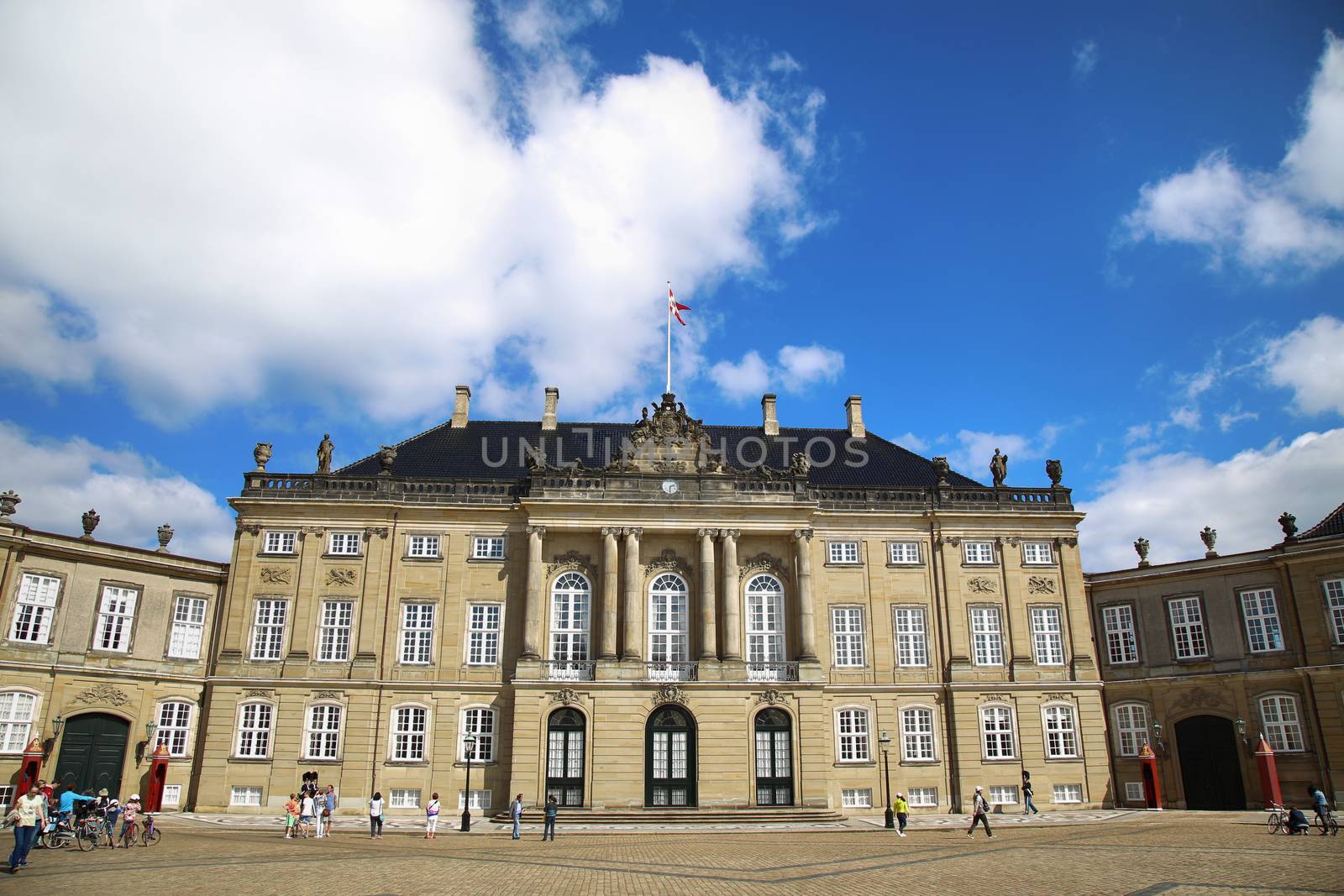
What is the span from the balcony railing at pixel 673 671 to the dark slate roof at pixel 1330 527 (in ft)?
87.0

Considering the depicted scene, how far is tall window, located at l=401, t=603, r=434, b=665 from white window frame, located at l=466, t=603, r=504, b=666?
64.6 inches

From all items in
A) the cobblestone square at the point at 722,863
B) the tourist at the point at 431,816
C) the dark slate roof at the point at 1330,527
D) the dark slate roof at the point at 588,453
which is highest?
the dark slate roof at the point at 588,453

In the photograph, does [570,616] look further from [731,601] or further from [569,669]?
[731,601]

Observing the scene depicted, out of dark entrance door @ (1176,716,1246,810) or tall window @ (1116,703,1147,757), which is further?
tall window @ (1116,703,1147,757)

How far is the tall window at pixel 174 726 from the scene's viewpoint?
38.0 metres

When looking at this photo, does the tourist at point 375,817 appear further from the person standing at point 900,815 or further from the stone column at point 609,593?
the person standing at point 900,815

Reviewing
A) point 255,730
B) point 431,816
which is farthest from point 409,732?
point 431,816

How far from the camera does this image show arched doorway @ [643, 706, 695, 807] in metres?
37.7

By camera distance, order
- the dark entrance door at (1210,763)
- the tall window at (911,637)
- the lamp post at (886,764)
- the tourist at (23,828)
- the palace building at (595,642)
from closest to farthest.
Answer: the tourist at (23,828), the palace building at (595,642), the lamp post at (886,764), the dark entrance door at (1210,763), the tall window at (911,637)

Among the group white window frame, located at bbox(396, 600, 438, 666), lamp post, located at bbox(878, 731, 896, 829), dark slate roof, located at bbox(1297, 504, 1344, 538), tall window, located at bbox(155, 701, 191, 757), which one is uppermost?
dark slate roof, located at bbox(1297, 504, 1344, 538)

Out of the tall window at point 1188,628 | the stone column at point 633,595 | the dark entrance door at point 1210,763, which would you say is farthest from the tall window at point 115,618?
the tall window at point 1188,628

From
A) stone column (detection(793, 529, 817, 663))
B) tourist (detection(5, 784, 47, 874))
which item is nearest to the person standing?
stone column (detection(793, 529, 817, 663))

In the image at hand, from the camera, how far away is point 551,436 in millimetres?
48469

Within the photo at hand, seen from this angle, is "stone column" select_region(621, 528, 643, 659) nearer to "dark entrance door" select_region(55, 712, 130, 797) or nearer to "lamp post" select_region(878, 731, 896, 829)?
"lamp post" select_region(878, 731, 896, 829)
